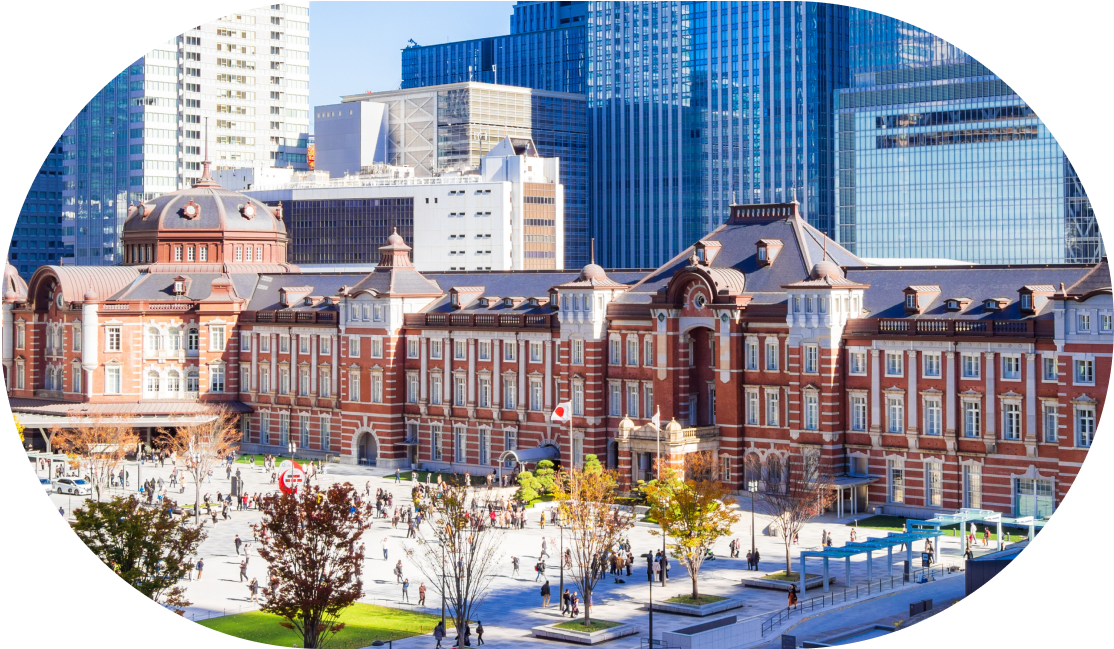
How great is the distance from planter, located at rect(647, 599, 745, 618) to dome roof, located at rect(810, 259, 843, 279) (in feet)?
81.5

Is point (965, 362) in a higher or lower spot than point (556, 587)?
higher

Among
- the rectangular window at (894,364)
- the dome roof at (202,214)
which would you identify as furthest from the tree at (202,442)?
the rectangular window at (894,364)

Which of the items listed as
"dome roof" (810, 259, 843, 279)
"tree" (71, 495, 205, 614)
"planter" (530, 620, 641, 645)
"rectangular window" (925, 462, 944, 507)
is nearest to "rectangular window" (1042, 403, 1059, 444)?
"rectangular window" (925, 462, 944, 507)

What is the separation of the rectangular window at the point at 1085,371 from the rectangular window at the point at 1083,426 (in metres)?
1.25

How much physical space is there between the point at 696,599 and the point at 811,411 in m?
23.4

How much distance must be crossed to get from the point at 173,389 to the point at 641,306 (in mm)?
42893

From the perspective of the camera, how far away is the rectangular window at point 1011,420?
80.2m

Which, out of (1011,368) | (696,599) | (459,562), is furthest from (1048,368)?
(459,562)

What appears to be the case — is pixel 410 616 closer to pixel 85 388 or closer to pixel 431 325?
pixel 431 325

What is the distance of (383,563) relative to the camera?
76562 millimetres

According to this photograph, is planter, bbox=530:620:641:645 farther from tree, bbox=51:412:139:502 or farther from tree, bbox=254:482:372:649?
tree, bbox=51:412:139:502

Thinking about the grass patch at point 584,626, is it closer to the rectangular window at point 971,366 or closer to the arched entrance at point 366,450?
the rectangular window at point 971,366

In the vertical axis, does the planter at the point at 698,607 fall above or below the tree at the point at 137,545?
below

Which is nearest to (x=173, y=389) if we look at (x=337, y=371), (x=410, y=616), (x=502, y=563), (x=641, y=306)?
(x=337, y=371)
